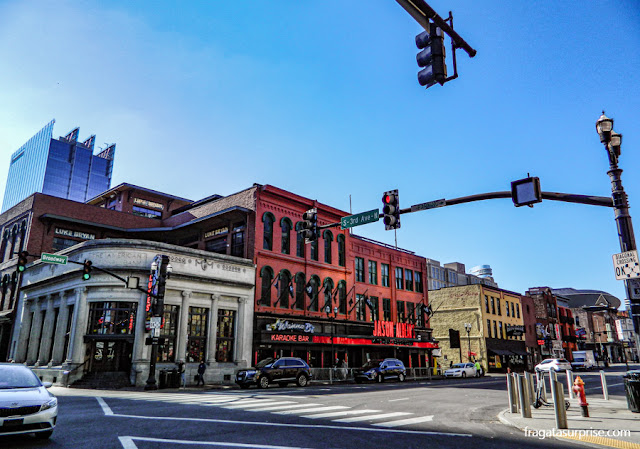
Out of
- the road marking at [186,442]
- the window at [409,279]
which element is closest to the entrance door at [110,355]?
the road marking at [186,442]

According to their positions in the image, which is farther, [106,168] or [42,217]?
[106,168]

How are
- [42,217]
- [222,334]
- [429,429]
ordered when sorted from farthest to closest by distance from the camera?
[42,217]
[222,334]
[429,429]

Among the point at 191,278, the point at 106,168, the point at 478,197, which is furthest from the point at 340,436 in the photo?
the point at 106,168

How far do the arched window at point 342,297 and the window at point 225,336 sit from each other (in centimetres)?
1143

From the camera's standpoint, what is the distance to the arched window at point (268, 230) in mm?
36338

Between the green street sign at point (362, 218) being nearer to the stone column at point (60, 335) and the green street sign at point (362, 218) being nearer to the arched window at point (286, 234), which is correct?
the arched window at point (286, 234)

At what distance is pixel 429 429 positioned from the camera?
10.8 meters

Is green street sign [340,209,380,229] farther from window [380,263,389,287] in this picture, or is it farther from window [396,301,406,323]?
window [396,301,406,323]

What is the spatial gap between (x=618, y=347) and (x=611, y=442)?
139740 mm

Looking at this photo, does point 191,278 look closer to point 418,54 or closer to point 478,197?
point 478,197

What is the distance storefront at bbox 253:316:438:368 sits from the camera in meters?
34.1

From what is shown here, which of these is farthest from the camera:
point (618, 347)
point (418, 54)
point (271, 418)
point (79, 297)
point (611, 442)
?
point (618, 347)

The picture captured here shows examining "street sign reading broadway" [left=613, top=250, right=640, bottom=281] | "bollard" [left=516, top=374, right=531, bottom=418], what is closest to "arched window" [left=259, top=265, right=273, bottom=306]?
"bollard" [left=516, top=374, right=531, bottom=418]

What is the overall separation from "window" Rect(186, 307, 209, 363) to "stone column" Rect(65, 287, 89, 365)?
658 cm
